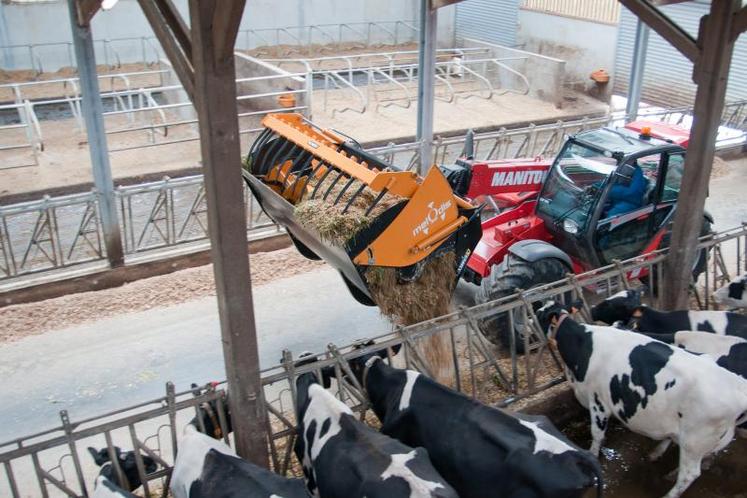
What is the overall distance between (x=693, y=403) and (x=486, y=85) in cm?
1460

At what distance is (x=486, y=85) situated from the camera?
18969 millimetres

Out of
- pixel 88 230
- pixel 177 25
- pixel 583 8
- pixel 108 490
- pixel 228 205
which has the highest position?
pixel 177 25

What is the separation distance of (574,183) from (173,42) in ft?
13.6

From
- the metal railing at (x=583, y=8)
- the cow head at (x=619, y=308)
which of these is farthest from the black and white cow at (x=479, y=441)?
the metal railing at (x=583, y=8)

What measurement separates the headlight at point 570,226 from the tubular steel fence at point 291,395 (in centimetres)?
48

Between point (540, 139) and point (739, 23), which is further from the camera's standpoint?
point (540, 139)

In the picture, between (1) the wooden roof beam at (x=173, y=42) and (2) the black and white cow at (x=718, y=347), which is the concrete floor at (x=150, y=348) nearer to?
(2) the black and white cow at (x=718, y=347)

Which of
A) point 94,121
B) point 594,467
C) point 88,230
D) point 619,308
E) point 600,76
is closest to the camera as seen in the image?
point 594,467

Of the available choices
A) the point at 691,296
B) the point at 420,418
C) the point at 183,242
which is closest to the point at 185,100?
the point at 183,242

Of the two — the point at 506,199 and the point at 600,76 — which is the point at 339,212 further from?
the point at 600,76

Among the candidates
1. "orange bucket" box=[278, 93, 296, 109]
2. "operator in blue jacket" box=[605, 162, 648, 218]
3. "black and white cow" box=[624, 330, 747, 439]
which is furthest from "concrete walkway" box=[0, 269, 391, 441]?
"orange bucket" box=[278, 93, 296, 109]

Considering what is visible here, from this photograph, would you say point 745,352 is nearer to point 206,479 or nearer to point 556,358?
point 556,358

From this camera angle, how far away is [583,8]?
2061 centimetres

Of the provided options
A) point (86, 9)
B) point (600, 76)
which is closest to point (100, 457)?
point (86, 9)
